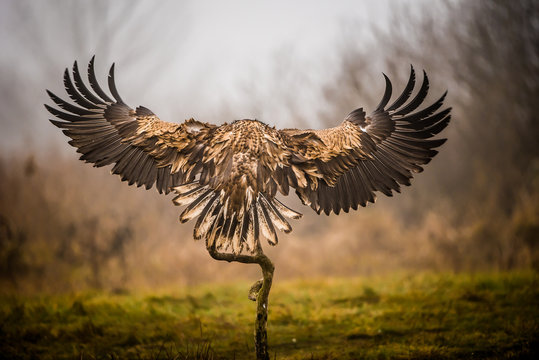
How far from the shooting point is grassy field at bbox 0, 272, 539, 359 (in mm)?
5016

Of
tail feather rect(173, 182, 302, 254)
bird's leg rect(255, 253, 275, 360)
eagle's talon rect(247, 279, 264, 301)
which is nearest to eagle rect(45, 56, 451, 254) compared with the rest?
tail feather rect(173, 182, 302, 254)

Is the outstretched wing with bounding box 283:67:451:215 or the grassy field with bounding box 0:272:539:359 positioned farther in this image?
the grassy field with bounding box 0:272:539:359

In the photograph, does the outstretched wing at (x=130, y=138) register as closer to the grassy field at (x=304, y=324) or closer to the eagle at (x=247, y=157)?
the eagle at (x=247, y=157)

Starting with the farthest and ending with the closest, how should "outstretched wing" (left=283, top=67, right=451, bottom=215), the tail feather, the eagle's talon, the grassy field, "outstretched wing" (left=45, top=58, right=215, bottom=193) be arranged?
the grassy field → "outstretched wing" (left=283, top=67, right=451, bottom=215) → "outstretched wing" (left=45, top=58, right=215, bottom=193) → the eagle's talon → the tail feather

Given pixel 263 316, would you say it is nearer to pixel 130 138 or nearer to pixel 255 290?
pixel 255 290

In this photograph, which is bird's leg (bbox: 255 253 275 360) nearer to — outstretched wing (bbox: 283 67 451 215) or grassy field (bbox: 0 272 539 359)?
grassy field (bbox: 0 272 539 359)

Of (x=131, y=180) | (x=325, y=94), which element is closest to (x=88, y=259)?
(x=131, y=180)

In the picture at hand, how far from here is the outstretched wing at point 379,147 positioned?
471 centimetres

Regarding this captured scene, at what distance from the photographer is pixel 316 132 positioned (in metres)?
4.78

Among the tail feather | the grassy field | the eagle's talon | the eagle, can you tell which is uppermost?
the eagle

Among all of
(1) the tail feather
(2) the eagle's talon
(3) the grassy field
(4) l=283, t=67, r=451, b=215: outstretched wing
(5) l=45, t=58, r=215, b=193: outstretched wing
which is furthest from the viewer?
(3) the grassy field

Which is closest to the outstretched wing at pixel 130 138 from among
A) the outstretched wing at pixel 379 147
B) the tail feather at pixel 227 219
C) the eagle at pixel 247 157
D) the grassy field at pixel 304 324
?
the eagle at pixel 247 157

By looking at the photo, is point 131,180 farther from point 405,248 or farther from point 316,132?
point 405,248

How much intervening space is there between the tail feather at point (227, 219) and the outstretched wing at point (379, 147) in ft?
2.32
